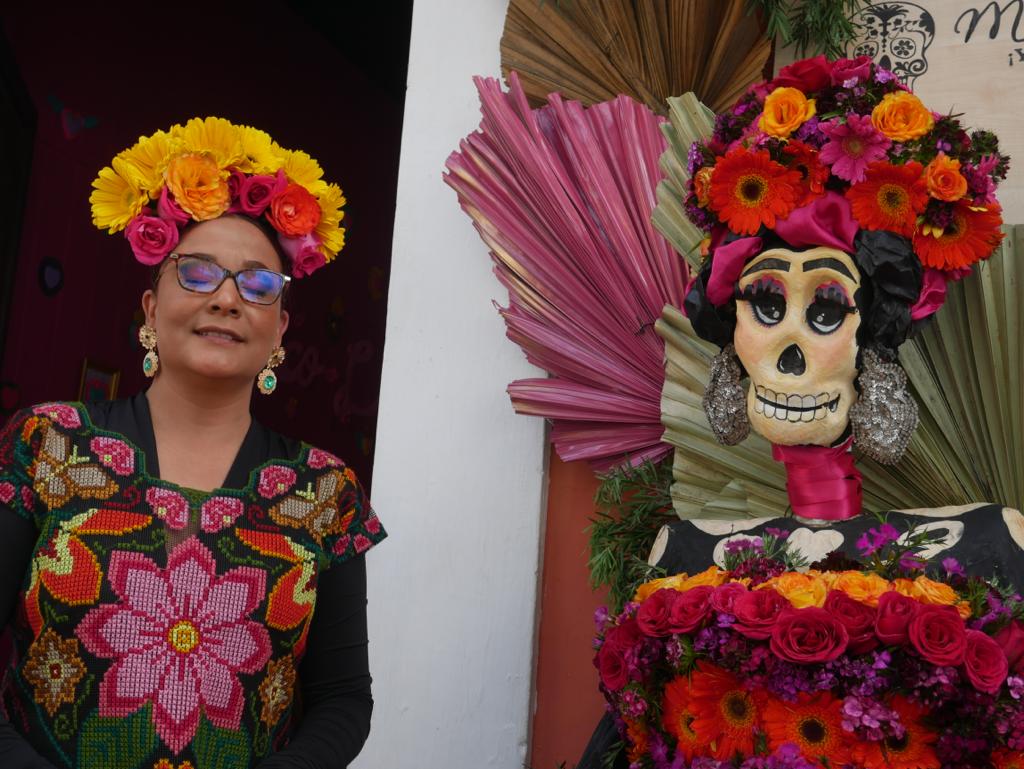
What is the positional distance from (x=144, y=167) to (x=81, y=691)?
76 centimetres

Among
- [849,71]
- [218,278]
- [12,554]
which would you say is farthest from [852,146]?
[12,554]

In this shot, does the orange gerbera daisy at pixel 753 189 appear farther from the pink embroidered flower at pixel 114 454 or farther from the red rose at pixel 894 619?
the pink embroidered flower at pixel 114 454

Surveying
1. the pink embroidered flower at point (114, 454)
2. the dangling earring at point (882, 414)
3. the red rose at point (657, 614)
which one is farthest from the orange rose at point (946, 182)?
the pink embroidered flower at point (114, 454)

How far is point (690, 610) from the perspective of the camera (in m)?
1.86

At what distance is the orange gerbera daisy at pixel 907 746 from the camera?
1759 mm

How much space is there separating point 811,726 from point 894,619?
0.65ft

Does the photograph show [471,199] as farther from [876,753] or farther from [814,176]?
[876,753]

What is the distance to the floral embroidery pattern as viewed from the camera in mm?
1646

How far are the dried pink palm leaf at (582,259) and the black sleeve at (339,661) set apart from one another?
35.9 inches

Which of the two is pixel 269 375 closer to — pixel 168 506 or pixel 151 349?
pixel 151 349

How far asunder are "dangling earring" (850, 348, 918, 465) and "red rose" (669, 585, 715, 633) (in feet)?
1.26

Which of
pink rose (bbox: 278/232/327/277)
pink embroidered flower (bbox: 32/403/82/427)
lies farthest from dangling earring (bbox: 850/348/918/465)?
pink embroidered flower (bbox: 32/403/82/427)

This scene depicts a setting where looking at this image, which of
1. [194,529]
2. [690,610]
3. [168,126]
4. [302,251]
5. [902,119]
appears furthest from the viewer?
[168,126]

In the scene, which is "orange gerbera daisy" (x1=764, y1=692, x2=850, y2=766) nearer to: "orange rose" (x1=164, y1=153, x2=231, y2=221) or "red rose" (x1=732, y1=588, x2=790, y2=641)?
"red rose" (x1=732, y1=588, x2=790, y2=641)
